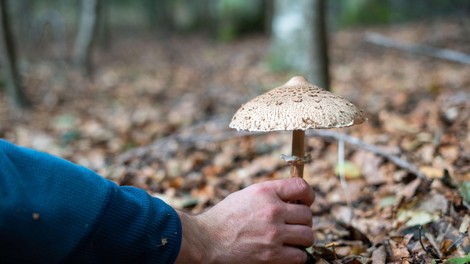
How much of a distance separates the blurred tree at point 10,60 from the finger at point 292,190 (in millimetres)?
5875

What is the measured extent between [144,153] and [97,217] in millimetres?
2481

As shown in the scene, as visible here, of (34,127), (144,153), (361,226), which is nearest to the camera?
(361,226)

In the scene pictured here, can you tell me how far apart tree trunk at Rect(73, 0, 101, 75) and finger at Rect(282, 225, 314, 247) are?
798 centimetres

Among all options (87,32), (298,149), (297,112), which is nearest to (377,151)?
(298,149)

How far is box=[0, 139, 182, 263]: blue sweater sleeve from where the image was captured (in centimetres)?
136

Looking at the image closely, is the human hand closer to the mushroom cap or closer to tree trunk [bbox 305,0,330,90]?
the mushroom cap

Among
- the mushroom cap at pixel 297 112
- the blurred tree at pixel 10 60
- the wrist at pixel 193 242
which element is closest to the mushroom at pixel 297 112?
the mushroom cap at pixel 297 112

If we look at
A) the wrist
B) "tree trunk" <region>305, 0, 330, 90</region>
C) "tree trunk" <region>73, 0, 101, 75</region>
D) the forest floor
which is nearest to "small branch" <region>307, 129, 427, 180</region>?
the forest floor

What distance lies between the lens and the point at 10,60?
6.55 m

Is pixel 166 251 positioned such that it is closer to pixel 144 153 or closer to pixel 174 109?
pixel 144 153

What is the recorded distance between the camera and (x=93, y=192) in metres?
1.50

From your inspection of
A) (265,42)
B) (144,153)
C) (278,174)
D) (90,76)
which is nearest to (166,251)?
(278,174)

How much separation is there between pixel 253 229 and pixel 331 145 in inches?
82.0

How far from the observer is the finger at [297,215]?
1796 millimetres
